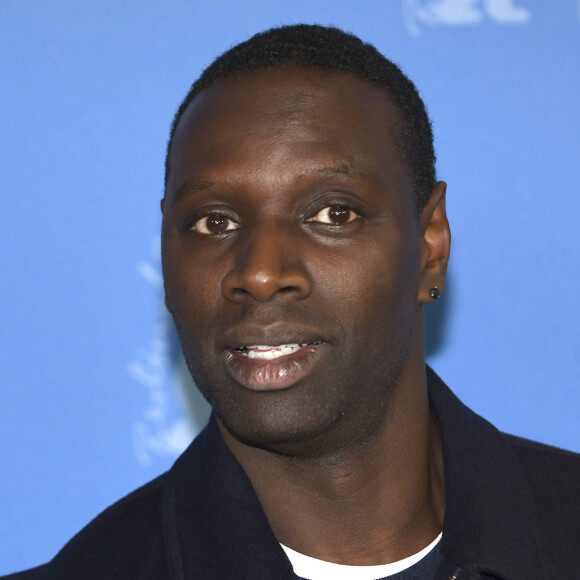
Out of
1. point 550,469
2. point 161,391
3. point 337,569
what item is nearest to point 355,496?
point 337,569

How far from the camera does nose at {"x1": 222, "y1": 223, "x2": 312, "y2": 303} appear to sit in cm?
142

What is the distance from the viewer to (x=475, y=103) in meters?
2.27

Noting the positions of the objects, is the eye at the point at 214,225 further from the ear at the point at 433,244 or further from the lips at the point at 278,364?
the ear at the point at 433,244

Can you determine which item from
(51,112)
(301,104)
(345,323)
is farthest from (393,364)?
(51,112)

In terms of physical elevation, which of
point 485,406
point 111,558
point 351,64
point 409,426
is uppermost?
point 351,64

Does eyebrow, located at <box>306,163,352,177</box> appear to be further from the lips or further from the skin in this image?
the lips

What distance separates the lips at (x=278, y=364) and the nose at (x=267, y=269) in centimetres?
8

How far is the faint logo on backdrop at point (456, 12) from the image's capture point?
226 cm

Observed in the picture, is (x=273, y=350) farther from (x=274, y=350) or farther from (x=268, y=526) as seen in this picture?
(x=268, y=526)

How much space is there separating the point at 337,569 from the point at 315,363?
353mm

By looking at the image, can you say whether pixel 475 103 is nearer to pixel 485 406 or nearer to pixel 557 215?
pixel 557 215

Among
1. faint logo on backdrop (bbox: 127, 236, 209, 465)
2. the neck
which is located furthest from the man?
faint logo on backdrop (bbox: 127, 236, 209, 465)

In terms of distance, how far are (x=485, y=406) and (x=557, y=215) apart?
1.54ft

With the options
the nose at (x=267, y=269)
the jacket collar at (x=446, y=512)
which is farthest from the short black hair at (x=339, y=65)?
the jacket collar at (x=446, y=512)
